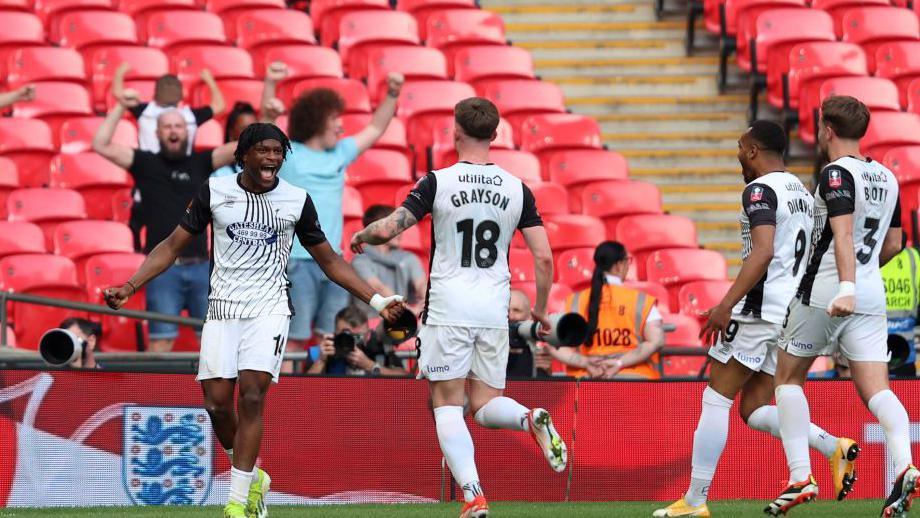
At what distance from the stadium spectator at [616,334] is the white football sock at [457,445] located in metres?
2.84

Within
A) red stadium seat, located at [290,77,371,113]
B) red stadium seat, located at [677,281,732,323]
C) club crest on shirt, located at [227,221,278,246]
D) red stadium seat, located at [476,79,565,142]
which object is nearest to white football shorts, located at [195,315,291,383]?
club crest on shirt, located at [227,221,278,246]

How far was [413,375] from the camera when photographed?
10.0 m

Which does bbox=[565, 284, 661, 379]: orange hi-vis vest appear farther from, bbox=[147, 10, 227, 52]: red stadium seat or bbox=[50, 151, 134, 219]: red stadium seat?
bbox=[147, 10, 227, 52]: red stadium seat

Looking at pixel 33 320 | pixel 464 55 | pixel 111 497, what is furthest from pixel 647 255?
pixel 111 497

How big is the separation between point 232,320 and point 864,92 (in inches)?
366

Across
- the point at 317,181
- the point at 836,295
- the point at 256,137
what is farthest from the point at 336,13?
the point at 836,295

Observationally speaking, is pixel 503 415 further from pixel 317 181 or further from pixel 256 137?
pixel 317 181

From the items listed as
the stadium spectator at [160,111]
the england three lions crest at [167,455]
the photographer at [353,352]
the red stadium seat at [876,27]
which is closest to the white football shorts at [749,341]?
the photographer at [353,352]

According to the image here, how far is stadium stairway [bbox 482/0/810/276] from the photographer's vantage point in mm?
15688

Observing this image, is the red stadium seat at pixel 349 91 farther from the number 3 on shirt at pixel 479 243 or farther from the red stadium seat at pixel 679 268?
the number 3 on shirt at pixel 479 243

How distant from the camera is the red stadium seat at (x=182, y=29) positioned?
15078mm

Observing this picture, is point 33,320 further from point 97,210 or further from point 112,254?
point 97,210

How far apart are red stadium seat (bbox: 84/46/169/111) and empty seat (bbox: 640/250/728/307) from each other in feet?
14.9

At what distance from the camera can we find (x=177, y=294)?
37.3ft
